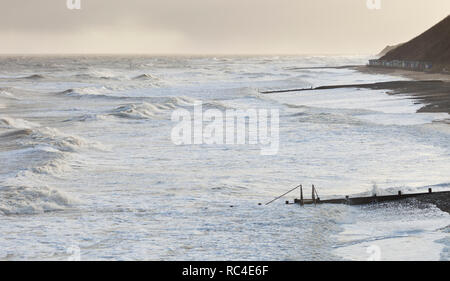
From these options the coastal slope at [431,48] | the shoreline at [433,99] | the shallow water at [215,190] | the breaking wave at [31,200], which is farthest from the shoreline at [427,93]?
the coastal slope at [431,48]

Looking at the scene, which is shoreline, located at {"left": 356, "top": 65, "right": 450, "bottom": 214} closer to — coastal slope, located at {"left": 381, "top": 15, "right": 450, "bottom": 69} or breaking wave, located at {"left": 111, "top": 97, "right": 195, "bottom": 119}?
breaking wave, located at {"left": 111, "top": 97, "right": 195, "bottom": 119}

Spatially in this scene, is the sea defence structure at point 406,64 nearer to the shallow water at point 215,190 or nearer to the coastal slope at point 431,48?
the coastal slope at point 431,48

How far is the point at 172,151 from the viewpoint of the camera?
1086 inches

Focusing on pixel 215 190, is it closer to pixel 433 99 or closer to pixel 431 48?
pixel 433 99

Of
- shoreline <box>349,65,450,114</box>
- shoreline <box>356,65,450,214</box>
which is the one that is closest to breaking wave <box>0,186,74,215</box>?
shoreline <box>356,65,450,214</box>

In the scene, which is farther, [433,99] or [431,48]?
[431,48]

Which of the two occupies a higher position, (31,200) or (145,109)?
(145,109)

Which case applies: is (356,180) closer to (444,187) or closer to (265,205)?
(444,187)

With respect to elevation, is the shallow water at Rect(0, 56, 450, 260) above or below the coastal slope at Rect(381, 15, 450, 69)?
below

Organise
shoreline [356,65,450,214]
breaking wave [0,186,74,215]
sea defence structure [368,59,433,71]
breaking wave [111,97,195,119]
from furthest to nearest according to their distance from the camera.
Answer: sea defence structure [368,59,433,71], breaking wave [111,97,195,119], breaking wave [0,186,74,215], shoreline [356,65,450,214]

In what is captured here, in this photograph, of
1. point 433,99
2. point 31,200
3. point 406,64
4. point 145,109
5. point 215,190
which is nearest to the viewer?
point 31,200

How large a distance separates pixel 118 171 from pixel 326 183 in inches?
308

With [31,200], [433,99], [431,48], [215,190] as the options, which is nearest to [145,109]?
[433,99]
